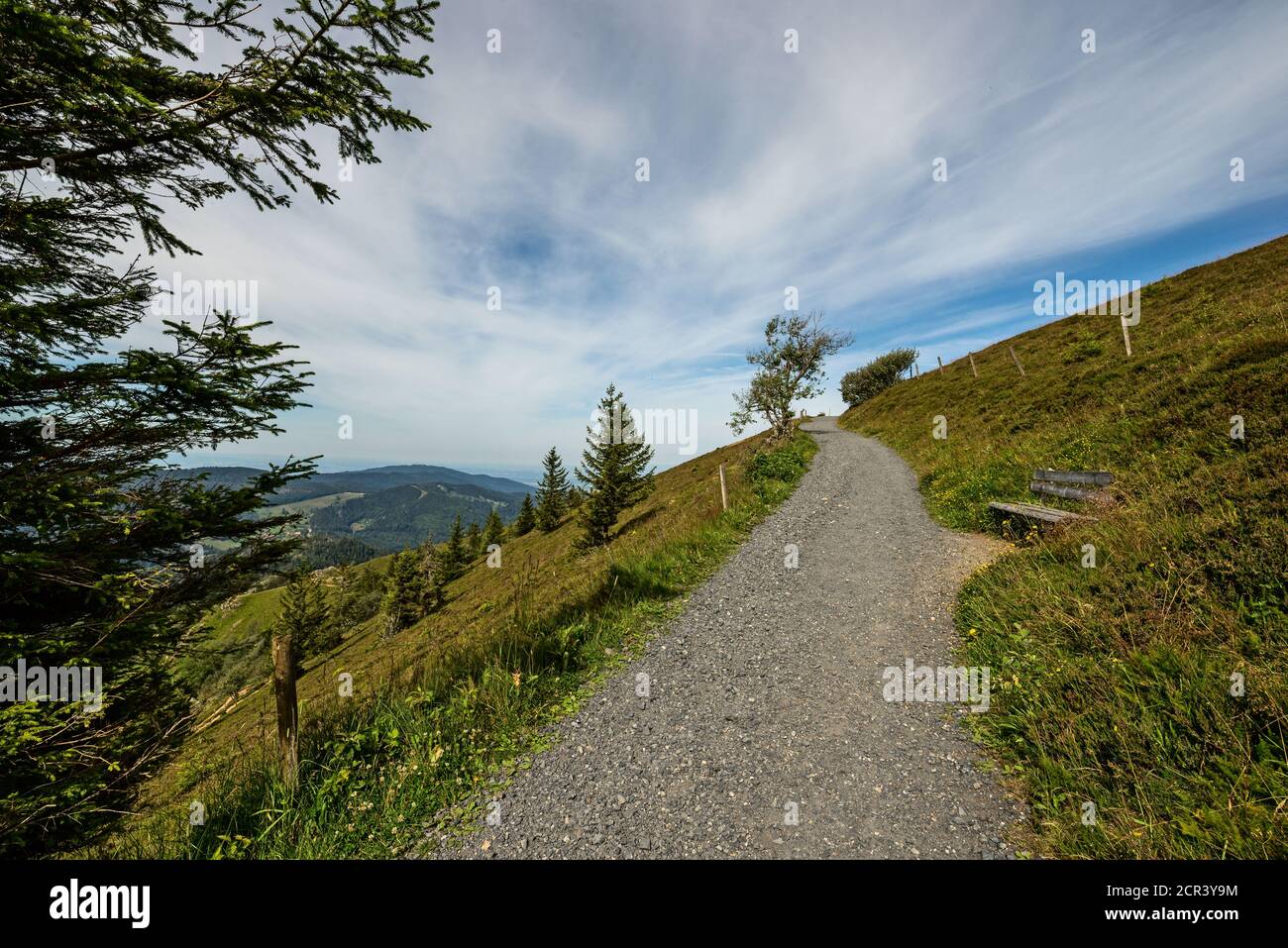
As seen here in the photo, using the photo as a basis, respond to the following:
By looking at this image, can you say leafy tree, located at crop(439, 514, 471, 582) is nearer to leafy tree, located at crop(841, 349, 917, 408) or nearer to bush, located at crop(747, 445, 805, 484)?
bush, located at crop(747, 445, 805, 484)

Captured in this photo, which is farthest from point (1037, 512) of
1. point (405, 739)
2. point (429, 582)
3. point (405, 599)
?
point (405, 599)

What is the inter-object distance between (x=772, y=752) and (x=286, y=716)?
4914 millimetres

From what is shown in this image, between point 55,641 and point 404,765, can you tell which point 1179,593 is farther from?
point 55,641

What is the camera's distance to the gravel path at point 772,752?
11.2 feet

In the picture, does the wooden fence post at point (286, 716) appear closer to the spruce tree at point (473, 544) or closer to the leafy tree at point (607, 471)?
the leafy tree at point (607, 471)

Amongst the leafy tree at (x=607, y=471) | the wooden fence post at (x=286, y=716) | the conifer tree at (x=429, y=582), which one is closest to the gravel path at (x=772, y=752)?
the wooden fence post at (x=286, y=716)

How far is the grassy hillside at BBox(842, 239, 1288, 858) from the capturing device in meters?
2.98

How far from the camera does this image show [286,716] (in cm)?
412

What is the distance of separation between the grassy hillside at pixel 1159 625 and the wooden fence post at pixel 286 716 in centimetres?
653

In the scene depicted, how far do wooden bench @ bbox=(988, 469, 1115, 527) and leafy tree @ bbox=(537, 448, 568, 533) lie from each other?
49.0 metres

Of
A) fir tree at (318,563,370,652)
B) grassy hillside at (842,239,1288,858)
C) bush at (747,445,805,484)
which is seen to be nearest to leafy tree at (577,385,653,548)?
bush at (747,445,805,484)

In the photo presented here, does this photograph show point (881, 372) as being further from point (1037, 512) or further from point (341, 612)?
point (341, 612)
